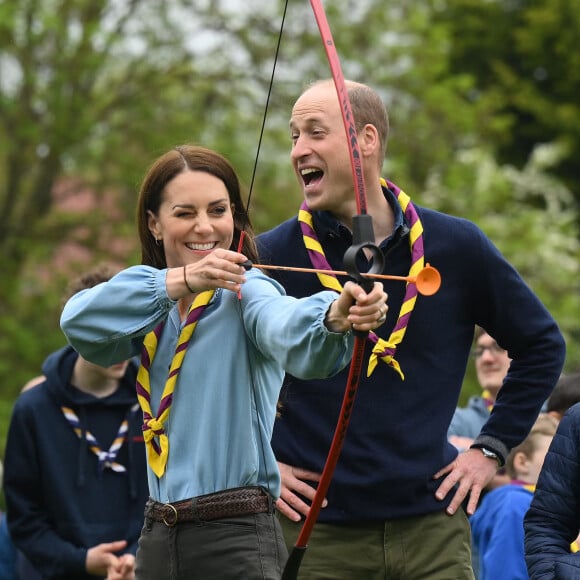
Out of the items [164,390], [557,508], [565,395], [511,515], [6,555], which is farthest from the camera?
[6,555]

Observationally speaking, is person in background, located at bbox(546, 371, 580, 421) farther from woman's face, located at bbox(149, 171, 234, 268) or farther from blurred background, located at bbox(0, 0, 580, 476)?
blurred background, located at bbox(0, 0, 580, 476)

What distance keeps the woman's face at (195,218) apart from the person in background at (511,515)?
208cm

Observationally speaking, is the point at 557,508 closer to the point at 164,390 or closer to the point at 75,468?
the point at 164,390

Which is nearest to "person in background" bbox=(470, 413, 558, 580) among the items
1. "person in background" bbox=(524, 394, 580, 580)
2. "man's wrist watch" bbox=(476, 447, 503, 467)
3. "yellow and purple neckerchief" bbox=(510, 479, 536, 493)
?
"yellow and purple neckerchief" bbox=(510, 479, 536, 493)

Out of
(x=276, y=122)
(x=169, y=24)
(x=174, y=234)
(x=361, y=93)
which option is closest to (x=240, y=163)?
(x=276, y=122)

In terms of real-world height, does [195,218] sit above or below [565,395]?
above

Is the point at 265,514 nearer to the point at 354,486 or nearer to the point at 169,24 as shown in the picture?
the point at 354,486

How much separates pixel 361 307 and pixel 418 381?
154 cm

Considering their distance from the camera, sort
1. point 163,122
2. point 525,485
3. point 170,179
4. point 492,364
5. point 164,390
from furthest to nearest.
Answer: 1. point 163,122
2. point 492,364
3. point 525,485
4. point 170,179
5. point 164,390

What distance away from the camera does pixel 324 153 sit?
15.0 ft

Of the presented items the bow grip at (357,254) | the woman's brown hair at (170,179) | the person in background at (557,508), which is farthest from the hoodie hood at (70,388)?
the bow grip at (357,254)

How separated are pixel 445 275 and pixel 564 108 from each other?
22.3m

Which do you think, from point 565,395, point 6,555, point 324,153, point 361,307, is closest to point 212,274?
point 361,307

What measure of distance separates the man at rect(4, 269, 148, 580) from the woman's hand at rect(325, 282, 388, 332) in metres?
2.81
